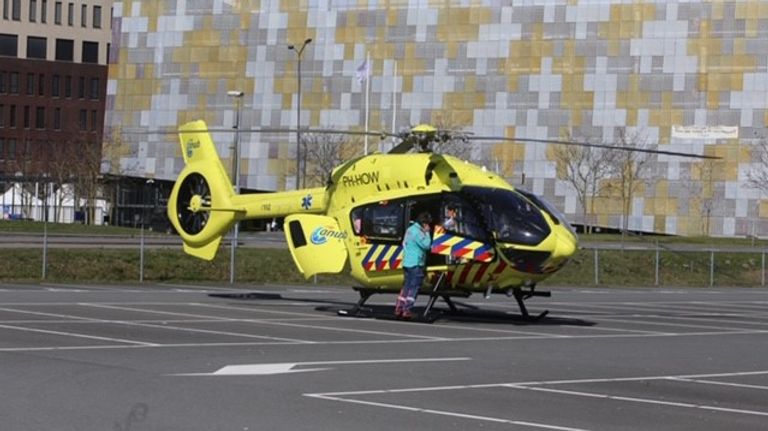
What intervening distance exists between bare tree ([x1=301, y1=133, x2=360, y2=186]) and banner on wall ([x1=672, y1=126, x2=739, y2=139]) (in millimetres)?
19195

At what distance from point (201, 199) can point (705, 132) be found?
56.4m

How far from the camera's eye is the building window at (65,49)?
116m

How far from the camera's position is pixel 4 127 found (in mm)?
114125

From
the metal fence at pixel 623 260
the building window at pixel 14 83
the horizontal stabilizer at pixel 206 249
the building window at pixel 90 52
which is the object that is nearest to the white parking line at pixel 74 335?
the horizontal stabilizer at pixel 206 249

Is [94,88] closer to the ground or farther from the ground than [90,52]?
closer to the ground

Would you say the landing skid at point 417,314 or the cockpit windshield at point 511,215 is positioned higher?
the cockpit windshield at point 511,215

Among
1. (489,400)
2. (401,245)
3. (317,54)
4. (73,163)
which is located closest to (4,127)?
(73,163)

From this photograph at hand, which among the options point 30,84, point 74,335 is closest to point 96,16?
point 30,84

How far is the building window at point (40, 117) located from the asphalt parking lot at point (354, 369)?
3643 inches

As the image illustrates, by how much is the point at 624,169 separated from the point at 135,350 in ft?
213

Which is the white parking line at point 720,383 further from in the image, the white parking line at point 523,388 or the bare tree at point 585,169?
the bare tree at point 585,169

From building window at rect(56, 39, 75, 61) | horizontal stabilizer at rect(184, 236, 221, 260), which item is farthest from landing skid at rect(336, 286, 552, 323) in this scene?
building window at rect(56, 39, 75, 61)

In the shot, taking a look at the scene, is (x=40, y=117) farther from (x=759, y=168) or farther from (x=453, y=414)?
(x=453, y=414)

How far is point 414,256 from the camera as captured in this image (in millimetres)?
22094
